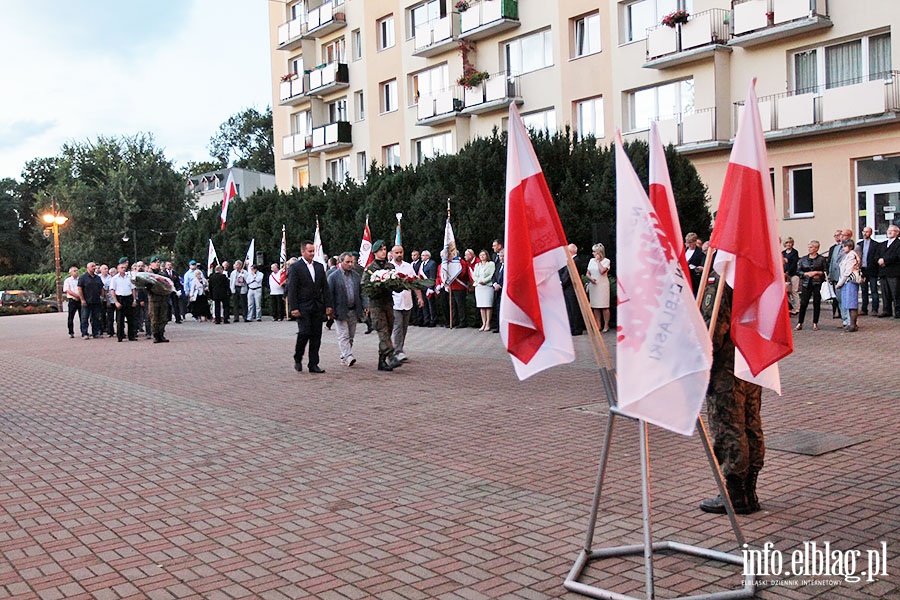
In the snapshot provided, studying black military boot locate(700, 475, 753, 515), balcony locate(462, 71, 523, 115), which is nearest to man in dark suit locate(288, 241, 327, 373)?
black military boot locate(700, 475, 753, 515)

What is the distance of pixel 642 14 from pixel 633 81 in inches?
88.0

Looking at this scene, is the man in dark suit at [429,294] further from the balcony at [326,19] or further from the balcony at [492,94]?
the balcony at [326,19]

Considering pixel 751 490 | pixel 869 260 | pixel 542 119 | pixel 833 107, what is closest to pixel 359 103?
pixel 542 119

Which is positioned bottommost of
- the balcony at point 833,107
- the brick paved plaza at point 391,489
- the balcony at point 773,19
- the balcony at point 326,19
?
the brick paved plaza at point 391,489

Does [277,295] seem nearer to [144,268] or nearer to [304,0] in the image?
[144,268]

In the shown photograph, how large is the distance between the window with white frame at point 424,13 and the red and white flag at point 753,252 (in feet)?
109

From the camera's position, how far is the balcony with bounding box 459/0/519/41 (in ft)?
107

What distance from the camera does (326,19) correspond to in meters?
42.8

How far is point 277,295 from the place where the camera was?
2939cm

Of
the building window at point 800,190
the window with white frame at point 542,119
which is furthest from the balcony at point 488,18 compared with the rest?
the building window at point 800,190

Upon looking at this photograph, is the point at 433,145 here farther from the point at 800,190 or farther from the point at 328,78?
the point at 800,190

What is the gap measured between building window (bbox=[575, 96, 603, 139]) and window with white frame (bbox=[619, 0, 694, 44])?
7.89 ft

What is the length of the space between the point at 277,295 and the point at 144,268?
598 cm

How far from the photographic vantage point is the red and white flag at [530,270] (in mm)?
4699
